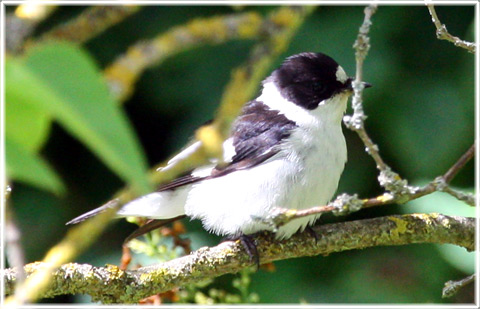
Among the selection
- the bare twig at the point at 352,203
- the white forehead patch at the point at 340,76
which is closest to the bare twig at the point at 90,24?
the bare twig at the point at 352,203

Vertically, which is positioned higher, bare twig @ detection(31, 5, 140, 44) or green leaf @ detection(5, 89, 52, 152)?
bare twig @ detection(31, 5, 140, 44)

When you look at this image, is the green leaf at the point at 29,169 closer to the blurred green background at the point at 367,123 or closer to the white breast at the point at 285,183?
the white breast at the point at 285,183

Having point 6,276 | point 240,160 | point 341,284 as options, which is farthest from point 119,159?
point 341,284

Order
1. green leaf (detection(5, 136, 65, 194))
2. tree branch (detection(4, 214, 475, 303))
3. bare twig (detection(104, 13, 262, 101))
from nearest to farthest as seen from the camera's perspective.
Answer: green leaf (detection(5, 136, 65, 194)), bare twig (detection(104, 13, 262, 101)), tree branch (detection(4, 214, 475, 303))

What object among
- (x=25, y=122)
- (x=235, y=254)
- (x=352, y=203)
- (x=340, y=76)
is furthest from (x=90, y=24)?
(x=340, y=76)

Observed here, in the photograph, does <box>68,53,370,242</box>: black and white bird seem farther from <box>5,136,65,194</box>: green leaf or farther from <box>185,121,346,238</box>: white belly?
<box>5,136,65,194</box>: green leaf

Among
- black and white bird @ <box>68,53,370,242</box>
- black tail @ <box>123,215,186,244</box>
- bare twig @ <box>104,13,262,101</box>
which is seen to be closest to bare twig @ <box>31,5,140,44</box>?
bare twig @ <box>104,13,262,101</box>

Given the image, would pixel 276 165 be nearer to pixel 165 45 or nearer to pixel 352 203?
pixel 352 203
